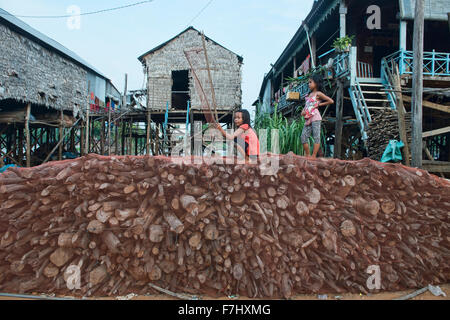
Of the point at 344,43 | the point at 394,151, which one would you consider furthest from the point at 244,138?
the point at 344,43

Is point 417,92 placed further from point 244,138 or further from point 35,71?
point 35,71

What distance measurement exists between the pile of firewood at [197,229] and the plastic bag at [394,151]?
279 cm

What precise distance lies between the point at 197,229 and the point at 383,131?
4990 mm

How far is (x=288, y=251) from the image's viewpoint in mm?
2242

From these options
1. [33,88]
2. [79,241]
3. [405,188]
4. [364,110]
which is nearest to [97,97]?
[33,88]

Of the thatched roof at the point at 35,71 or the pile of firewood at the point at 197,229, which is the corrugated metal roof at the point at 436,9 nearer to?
the pile of firewood at the point at 197,229

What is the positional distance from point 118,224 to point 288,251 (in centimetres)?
150

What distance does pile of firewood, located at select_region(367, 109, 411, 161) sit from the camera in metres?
5.21

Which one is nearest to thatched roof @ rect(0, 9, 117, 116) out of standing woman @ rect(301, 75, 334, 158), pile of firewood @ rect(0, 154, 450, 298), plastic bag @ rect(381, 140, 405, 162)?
pile of firewood @ rect(0, 154, 450, 298)

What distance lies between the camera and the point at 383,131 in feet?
17.6

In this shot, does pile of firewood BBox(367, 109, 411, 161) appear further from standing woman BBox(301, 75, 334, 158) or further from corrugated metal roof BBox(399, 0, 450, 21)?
corrugated metal roof BBox(399, 0, 450, 21)

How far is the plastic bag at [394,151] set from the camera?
472 centimetres
